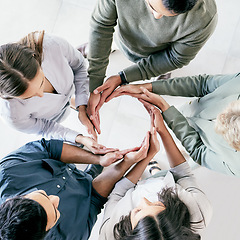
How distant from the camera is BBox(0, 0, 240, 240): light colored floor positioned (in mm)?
2074

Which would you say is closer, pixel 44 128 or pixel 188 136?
pixel 188 136

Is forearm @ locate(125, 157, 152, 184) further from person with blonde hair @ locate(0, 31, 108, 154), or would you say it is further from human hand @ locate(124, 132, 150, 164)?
person with blonde hair @ locate(0, 31, 108, 154)

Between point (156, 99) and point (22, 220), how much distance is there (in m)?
0.85

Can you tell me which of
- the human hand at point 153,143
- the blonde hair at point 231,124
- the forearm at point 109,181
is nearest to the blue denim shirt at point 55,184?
the forearm at point 109,181

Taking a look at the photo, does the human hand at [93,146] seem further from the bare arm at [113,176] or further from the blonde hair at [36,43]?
the blonde hair at [36,43]

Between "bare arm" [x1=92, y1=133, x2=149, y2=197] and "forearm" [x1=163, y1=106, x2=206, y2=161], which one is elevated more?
"forearm" [x1=163, y1=106, x2=206, y2=161]

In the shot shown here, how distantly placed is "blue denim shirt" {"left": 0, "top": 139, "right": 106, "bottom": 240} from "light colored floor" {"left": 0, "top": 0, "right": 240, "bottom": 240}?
696 mm

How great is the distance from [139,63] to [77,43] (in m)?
1.05

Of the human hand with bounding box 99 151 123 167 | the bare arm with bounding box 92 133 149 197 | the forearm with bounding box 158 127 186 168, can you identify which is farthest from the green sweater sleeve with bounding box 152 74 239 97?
the human hand with bounding box 99 151 123 167

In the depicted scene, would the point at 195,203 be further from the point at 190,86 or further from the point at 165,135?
the point at 190,86

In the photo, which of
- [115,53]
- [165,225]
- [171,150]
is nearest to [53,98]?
[171,150]

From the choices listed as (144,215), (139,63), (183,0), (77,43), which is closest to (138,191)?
(144,215)

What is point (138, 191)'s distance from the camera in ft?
4.30

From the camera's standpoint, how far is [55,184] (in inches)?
49.5
